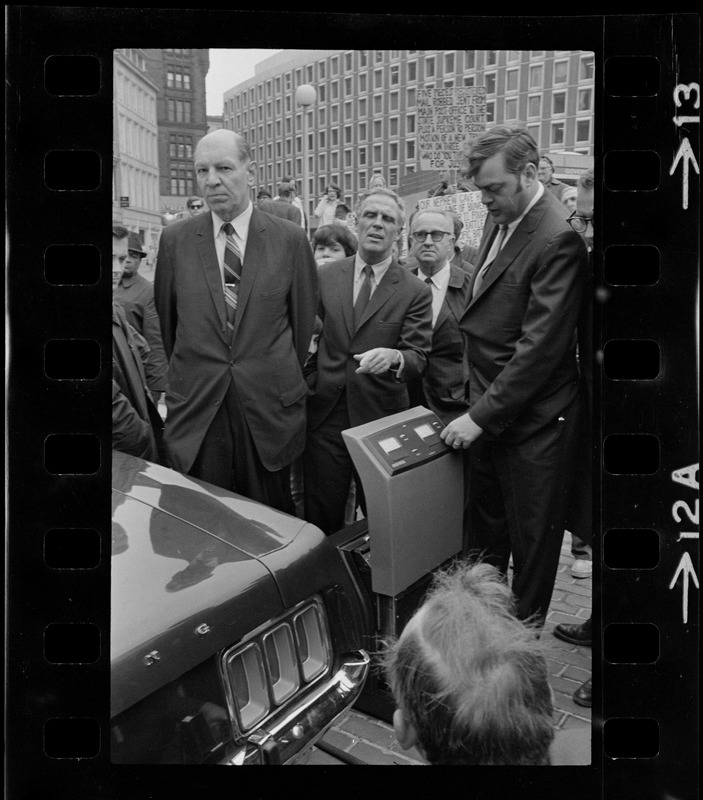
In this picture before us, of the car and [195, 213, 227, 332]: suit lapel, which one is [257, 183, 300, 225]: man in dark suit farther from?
the car

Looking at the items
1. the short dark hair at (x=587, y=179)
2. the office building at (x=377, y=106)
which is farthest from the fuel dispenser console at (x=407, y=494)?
the short dark hair at (x=587, y=179)

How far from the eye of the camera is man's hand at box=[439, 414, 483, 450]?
10.1ft

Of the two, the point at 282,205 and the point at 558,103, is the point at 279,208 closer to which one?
the point at 282,205

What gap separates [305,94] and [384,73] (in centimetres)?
30

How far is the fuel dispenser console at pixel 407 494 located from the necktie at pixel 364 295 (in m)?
0.42

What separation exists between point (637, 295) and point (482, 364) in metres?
0.60

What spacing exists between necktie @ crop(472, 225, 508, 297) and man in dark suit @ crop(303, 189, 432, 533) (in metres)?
0.22

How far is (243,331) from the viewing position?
3.04 m

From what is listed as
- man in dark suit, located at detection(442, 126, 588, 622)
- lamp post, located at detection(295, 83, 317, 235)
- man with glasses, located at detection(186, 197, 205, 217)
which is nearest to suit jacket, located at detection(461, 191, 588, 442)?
man in dark suit, located at detection(442, 126, 588, 622)

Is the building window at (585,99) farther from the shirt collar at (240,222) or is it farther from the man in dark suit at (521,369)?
the shirt collar at (240,222)

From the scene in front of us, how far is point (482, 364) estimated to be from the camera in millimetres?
3049

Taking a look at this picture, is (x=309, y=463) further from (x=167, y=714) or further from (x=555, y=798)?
(x=555, y=798)

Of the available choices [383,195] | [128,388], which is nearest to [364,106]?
[383,195]

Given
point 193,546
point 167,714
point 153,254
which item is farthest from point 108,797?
point 153,254
